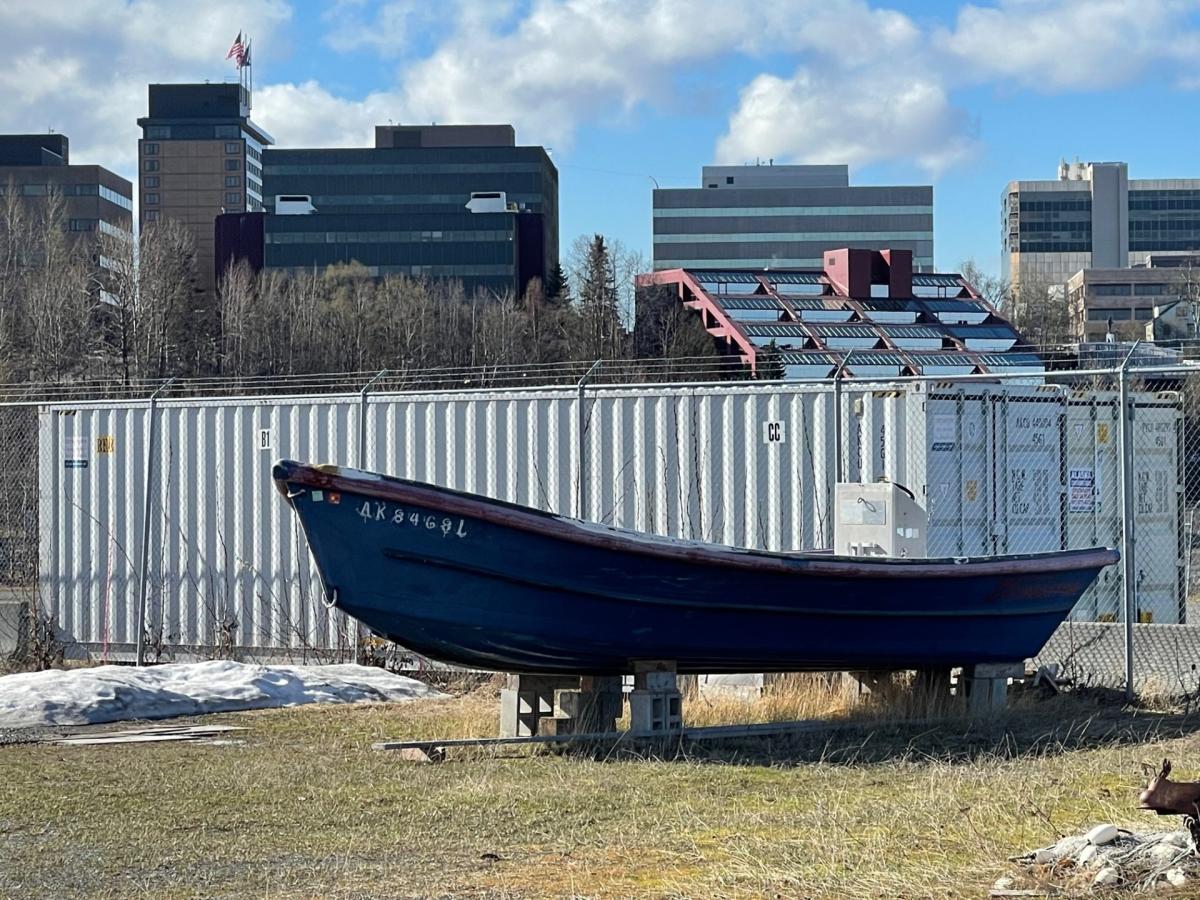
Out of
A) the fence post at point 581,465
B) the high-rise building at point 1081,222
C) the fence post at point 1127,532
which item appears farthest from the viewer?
the high-rise building at point 1081,222

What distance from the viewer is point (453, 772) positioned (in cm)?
1052

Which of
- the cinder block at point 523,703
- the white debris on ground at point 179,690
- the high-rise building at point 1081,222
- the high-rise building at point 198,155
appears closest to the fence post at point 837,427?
the white debris on ground at point 179,690

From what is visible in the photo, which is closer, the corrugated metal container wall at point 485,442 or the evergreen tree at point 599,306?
the corrugated metal container wall at point 485,442

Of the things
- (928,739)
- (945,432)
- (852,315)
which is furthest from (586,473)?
(852,315)

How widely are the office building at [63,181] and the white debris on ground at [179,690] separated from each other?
5306 inches

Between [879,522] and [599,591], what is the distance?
3168 millimetres

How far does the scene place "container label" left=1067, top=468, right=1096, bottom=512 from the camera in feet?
56.7

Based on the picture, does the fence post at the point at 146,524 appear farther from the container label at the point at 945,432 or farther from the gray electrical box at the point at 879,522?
the container label at the point at 945,432

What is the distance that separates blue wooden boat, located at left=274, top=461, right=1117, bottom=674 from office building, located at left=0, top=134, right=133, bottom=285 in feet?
454

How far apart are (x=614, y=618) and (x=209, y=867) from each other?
4234mm

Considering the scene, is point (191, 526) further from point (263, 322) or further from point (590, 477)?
point (263, 322)

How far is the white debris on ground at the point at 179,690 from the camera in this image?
13.1 metres

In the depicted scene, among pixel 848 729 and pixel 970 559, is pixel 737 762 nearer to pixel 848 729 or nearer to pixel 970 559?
pixel 848 729

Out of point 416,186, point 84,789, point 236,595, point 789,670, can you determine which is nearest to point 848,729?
point 789,670
